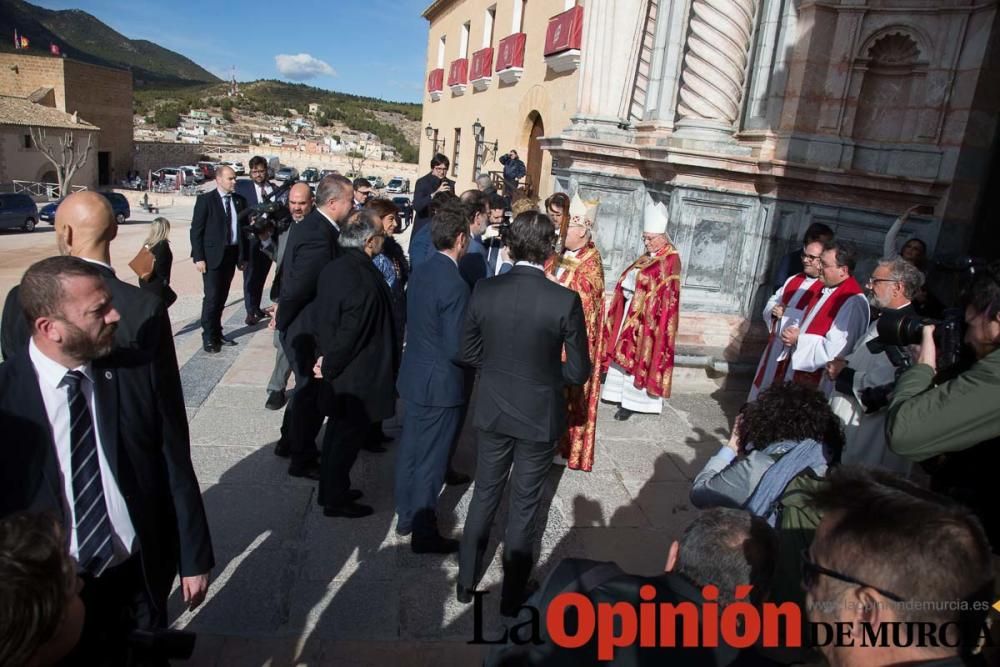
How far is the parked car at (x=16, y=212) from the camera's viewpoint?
22438mm

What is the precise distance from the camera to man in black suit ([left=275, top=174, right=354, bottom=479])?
4008 mm

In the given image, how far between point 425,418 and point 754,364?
4132mm

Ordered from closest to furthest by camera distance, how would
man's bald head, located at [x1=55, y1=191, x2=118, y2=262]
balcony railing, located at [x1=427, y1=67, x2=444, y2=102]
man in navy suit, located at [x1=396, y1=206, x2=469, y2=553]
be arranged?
man's bald head, located at [x1=55, y1=191, x2=118, y2=262]
man in navy suit, located at [x1=396, y1=206, x2=469, y2=553]
balcony railing, located at [x1=427, y1=67, x2=444, y2=102]

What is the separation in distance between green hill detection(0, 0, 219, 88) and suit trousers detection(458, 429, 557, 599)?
352 ft

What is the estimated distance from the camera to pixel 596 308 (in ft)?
14.3

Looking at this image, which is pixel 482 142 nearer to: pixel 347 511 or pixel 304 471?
pixel 304 471

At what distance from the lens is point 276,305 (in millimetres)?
4629

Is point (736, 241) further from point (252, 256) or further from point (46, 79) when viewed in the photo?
point (46, 79)

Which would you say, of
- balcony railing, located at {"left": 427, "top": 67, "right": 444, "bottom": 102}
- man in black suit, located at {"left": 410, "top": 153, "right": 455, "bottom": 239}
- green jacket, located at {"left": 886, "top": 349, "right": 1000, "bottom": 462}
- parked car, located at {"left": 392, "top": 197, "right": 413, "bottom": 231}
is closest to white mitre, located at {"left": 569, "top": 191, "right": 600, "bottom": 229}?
parked car, located at {"left": 392, "top": 197, "right": 413, "bottom": 231}

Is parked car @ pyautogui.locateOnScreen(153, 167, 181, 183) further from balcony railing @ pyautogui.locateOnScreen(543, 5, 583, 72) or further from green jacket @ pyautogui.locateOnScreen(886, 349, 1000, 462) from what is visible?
green jacket @ pyautogui.locateOnScreen(886, 349, 1000, 462)

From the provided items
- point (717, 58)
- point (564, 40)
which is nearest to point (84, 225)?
point (717, 58)

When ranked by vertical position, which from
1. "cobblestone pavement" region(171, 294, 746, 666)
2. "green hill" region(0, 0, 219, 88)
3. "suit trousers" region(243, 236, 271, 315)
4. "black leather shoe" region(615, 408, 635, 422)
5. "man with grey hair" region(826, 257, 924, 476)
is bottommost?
"cobblestone pavement" region(171, 294, 746, 666)

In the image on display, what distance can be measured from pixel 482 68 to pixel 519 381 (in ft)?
61.7

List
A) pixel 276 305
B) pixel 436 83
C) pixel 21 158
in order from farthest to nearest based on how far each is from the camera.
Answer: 1. pixel 21 158
2. pixel 436 83
3. pixel 276 305
